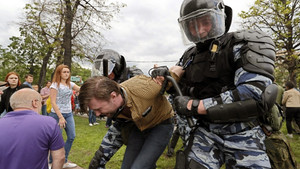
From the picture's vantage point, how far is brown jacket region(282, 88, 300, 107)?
594 centimetres

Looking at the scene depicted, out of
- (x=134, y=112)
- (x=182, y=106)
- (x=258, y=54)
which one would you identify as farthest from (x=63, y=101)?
(x=258, y=54)

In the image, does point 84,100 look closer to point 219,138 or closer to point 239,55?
point 219,138

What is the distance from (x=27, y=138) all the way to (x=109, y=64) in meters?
1.30

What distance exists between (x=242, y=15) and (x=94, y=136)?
9507mm

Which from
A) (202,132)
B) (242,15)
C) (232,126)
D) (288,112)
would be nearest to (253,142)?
(232,126)

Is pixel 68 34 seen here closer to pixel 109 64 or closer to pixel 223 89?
pixel 109 64

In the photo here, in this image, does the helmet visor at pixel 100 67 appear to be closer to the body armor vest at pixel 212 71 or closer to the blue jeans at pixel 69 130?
the blue jeans at pixel 69 130

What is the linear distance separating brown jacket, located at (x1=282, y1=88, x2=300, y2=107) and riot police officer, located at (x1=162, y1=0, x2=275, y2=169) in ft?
17.9

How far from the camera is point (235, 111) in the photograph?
127cm

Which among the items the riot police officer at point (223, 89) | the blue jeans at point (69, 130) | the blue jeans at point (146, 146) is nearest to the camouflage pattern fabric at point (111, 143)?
the blue jeans at point (146, 146)

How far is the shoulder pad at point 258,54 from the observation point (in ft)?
4.19

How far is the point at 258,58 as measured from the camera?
50.9 inches

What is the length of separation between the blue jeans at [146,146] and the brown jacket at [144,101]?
10 cm

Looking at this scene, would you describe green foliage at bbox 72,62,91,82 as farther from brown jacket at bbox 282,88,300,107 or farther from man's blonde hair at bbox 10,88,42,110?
man's blonde hair at bbox 10,88,42,110
